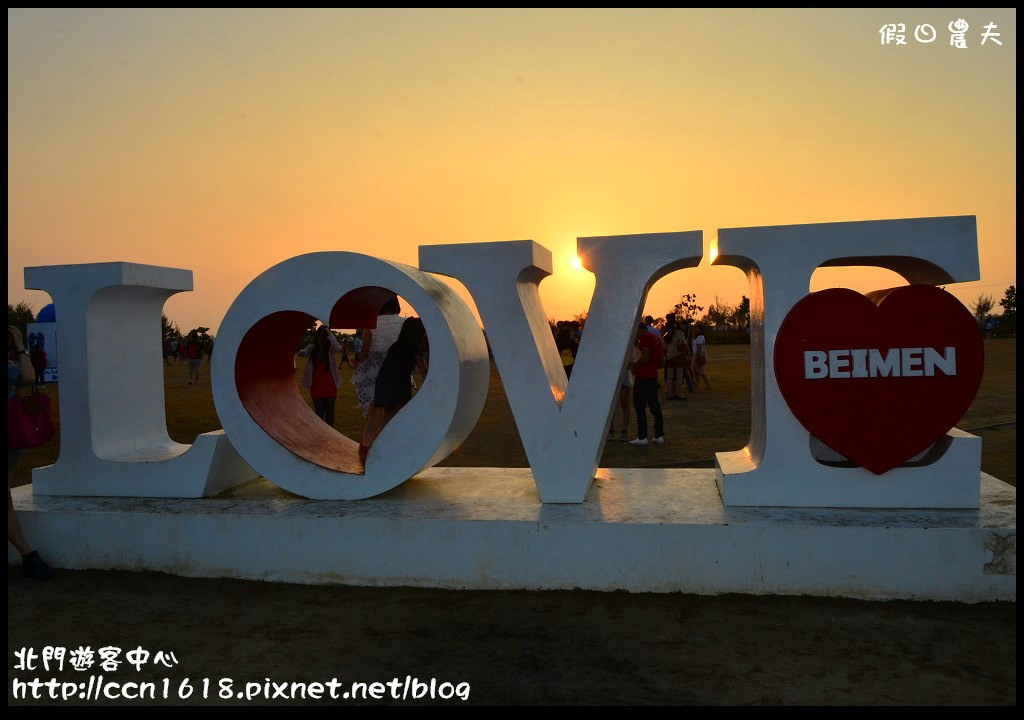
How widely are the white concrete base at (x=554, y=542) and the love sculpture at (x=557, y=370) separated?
246mm

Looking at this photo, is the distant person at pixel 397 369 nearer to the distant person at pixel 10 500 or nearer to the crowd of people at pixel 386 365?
the crowd of people at pixel 386 365

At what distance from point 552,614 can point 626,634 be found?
0.51 meters

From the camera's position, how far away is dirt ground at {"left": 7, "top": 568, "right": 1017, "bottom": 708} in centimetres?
371

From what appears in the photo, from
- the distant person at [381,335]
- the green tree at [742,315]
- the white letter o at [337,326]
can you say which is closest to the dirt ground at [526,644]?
the white letter o at [337,326]

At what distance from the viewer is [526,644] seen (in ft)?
13.9

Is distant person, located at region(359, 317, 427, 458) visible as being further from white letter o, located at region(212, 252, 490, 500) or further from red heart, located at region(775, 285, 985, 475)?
red heart, located at region(775, 285, 985, 475)

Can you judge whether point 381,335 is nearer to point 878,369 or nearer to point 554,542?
point 554,542

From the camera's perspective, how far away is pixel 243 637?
4.45m

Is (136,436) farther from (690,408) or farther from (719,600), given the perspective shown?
(690,408)

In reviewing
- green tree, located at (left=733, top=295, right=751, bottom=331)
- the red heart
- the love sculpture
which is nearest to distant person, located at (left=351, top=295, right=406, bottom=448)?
the love sculpture

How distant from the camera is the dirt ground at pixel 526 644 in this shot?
3713 millimetres

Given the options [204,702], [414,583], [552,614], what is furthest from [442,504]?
[204,702]

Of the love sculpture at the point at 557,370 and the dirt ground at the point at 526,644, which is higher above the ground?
the love sculpture at the point at 557,370

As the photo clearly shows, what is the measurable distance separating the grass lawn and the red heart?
3212 millimetres
